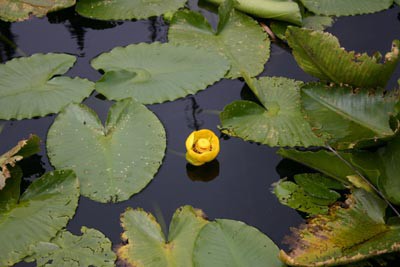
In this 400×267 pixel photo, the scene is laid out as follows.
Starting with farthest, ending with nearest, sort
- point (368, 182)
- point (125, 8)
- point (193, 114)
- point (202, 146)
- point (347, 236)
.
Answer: point (125, 8) → point (193, 114) → point (202, 146) → point (368, 182) → point (347, 236)

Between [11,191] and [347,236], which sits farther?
[11,191]

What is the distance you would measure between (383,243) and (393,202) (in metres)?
0.15

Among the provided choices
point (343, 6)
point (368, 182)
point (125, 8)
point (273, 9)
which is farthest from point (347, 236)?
point (125, 8)

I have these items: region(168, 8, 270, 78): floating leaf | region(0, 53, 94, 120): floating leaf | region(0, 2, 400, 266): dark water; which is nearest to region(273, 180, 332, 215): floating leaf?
region(0, 2, 400, 266): dark water

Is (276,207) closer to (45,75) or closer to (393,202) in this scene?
(393,202)

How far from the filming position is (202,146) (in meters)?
1.47

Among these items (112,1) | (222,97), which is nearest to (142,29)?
(112,1)

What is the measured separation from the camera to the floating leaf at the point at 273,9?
6.36 ft

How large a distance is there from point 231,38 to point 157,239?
89 cm

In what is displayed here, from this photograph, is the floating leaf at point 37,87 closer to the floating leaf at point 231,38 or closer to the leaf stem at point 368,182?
the floating leaf at point 231,38

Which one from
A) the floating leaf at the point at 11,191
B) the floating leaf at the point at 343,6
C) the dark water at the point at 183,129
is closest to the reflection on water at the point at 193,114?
the dark water at the point at 183,129

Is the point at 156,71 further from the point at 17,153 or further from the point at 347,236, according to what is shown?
the point at 347,236

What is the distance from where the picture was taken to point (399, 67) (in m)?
1.85

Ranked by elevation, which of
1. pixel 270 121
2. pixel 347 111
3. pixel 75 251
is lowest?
pixel 75 251
